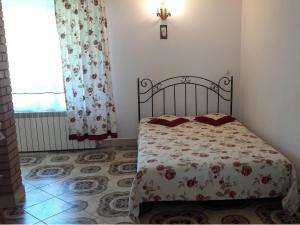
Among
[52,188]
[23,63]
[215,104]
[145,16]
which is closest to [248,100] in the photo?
[215,104]

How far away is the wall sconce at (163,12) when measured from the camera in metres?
4.04

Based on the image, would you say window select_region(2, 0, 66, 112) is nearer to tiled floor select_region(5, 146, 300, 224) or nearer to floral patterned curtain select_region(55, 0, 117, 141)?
floral patterned curtain select_region(55, 0, 117, 141)

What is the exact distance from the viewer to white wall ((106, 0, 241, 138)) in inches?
163

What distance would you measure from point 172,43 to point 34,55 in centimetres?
179

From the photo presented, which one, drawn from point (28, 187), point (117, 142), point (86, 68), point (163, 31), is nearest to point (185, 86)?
point (163, 31)

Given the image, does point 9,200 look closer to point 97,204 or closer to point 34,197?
point 34,197

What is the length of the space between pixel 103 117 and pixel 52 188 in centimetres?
124

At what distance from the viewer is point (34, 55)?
13.1ft

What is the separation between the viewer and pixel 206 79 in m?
4.35

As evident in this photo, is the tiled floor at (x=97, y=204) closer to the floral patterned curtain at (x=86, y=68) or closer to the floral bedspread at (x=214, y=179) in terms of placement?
the floral bedspread at (x=214, y=179)

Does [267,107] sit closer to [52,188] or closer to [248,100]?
[248,100]

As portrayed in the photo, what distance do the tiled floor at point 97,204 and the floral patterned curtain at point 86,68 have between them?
56 centimetres

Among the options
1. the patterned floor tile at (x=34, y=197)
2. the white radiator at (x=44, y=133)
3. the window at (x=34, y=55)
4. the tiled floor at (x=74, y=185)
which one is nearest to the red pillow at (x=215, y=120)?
the tiled floor at (x=74, y=185)

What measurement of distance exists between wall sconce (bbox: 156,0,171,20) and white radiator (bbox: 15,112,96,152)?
5.95ft
